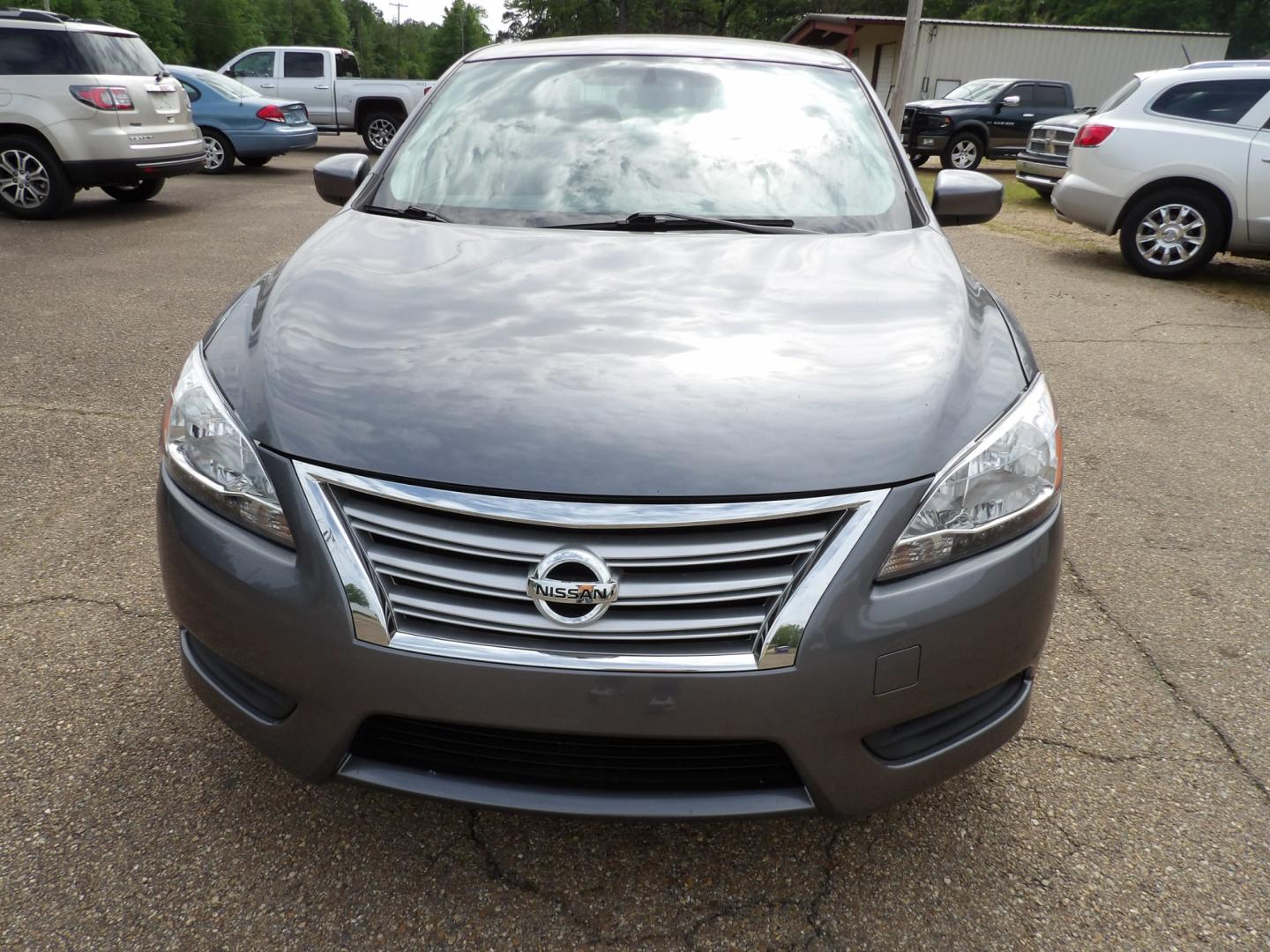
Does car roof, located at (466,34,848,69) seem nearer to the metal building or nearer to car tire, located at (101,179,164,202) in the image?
car tire, located at (101,179,164,202)

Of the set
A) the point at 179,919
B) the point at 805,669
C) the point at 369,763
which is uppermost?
the point at 805,669

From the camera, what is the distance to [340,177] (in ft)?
10.8

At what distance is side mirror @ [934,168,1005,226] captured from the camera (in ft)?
10.5

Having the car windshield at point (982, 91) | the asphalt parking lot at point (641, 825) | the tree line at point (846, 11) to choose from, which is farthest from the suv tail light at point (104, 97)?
the tree line at point (846, 11)

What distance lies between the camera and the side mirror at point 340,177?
10.8 feet

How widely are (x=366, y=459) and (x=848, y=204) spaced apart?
1647 mm

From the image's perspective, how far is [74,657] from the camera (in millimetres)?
2516

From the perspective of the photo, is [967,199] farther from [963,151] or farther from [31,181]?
[963,151]

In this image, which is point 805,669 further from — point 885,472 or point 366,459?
point 366,459

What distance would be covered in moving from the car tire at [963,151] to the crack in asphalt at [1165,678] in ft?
48.5

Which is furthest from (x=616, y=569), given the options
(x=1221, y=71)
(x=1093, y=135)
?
(x=1221, y=71)

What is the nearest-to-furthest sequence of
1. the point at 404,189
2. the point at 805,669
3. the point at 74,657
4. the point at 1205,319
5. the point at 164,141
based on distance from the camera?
the point at 805,669 → the point at 74,657 → the point at 404,189 → the point at 1205,319 → the point at 164,141

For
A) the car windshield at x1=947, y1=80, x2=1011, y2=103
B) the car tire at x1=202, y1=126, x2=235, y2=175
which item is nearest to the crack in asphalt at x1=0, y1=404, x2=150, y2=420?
the car tire at x1=202, y1=126, x2=235, y2=175

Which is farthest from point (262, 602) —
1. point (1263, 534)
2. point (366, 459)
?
point (1263, 534)
